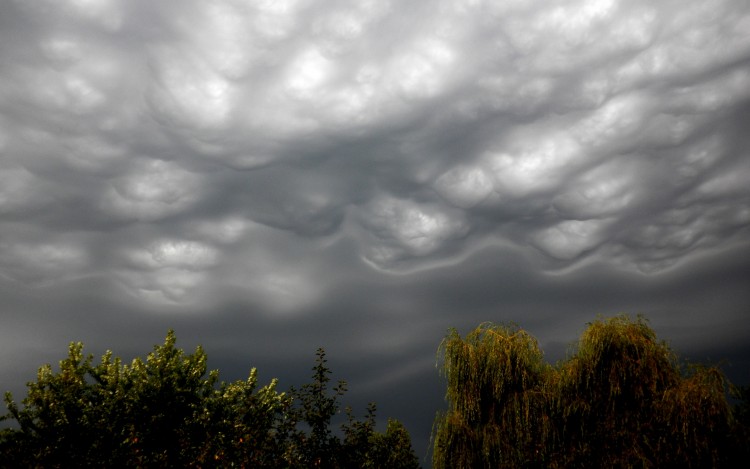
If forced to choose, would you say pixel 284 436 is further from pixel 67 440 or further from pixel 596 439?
pixel 67 440

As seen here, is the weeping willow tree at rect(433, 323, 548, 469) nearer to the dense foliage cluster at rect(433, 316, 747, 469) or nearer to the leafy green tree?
the dense foliage cluster at rect(433, 316, 747, 469)

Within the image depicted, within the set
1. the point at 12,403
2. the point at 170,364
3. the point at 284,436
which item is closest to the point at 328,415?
the point at 284,436

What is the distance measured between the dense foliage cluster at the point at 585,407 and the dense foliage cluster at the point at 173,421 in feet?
10.1

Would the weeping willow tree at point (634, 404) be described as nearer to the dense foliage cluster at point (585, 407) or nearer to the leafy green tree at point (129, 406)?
the dense foliage cluster at point (585, 407)

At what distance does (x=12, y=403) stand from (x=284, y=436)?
17.1 m

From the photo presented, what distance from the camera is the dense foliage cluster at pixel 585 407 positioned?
15.1 meters

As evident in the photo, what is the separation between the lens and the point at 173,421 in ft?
85.4

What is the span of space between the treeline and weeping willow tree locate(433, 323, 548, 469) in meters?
0.05

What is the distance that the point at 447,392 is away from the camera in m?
21.3

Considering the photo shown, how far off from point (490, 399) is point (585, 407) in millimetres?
3786

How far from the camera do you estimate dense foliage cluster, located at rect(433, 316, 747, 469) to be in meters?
15.1

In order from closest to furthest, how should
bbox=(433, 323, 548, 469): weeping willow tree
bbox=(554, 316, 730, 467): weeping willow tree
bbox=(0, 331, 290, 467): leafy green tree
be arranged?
bbox=(554, 316, 730, 467): weeping willow tree
bbox=(433, 323, 548, 469): weeping willow tree
bbox=(0, 331, 290, 467): leafy green tree

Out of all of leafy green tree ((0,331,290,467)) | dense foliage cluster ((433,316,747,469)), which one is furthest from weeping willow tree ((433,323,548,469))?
leafy green tree ((0,331,290,467))

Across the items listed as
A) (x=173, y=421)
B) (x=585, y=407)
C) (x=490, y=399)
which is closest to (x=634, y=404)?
(x=585, y=407)
